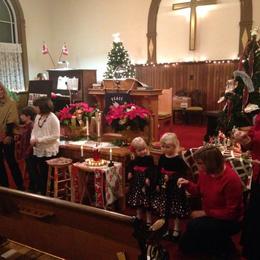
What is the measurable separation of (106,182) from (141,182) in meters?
0.42

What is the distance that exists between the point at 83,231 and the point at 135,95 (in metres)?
3.13

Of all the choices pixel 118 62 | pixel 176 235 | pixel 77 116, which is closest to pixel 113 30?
pixel 118 62

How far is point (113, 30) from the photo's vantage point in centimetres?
1035

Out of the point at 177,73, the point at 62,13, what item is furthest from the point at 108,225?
the point at 62,13

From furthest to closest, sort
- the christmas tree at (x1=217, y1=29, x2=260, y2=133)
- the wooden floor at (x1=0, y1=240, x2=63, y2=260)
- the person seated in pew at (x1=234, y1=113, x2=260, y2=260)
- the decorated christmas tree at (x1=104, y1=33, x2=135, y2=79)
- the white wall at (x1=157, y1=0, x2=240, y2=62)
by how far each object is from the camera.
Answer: the decorated christmas tree at (x1=104, y1=33, x2=135, y2=79)
the white wall at (x1=157, y1=0, x2=240, y2=62)
the christmas tree at (x1=217, y1=29, x2=260, y2=133)
the wooden floor at (x1=0, y1=240, x2=63, y2=260)
the person seated in pew at (x1=234, y1=113, x2=260, y2=260)

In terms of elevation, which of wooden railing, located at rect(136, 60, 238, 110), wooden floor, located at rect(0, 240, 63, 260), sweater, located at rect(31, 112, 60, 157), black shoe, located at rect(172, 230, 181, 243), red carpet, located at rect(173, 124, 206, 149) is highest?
wooden railing, located at rect(136, 60, 238, 110)

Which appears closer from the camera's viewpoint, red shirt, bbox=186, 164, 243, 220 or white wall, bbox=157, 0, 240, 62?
red shirt, bbox=186, 164, 243, 220

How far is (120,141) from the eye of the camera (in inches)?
156

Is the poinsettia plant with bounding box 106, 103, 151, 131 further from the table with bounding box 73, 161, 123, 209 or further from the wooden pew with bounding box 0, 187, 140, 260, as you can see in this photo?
the wooden pew with bounding box 0, 187, 140, 260

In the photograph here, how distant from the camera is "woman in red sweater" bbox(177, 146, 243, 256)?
2.34 m

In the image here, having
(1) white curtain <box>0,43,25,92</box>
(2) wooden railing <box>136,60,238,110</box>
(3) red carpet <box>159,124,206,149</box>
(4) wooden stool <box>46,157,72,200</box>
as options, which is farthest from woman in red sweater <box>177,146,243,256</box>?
(1) white curtain <box>0,43,25,92</box>

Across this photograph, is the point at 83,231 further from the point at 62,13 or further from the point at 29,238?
the point at 62,13

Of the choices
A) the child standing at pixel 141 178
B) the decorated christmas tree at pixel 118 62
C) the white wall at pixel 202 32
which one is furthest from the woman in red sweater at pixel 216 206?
the decorated christmas tree at pixel 118 62

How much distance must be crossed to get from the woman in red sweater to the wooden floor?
3.67 ft
